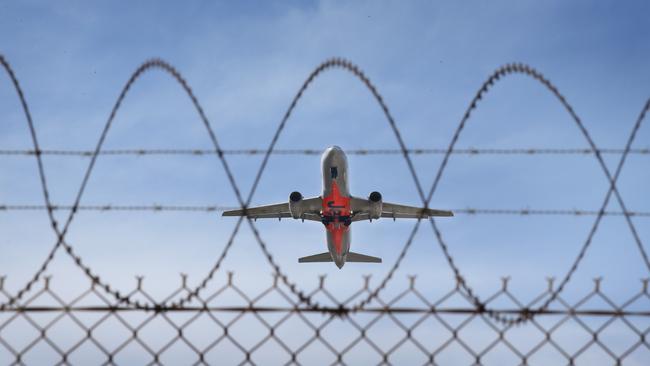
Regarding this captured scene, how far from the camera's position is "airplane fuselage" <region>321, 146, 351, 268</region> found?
117ft

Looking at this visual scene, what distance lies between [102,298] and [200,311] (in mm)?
736

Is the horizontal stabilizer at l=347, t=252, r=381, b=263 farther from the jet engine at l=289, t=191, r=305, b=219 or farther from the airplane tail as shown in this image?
the jet engine at l=289, t=191, r=305, b=219

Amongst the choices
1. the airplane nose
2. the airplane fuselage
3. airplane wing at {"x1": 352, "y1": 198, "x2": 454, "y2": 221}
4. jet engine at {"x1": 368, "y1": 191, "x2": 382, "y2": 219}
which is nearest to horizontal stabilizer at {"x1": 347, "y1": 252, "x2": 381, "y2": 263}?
the airplane nose

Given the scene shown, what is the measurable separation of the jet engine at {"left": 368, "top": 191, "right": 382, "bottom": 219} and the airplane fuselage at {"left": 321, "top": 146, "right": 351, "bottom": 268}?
4.53ft

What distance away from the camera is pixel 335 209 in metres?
37.6

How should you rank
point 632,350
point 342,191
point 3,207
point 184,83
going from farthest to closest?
point 342,191
point 3,207
point 184,83
point 632,350

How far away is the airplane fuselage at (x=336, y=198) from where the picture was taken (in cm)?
3572

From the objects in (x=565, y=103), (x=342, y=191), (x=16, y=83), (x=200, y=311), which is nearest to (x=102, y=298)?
(x=200, y=311)

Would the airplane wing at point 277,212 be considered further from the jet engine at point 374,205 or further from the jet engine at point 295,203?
the jet engine at point 374,205

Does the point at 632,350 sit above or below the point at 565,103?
below

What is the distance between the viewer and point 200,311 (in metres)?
4.24

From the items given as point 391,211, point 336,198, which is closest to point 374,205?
point 336,198

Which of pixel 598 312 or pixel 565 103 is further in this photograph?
pixel 565 103

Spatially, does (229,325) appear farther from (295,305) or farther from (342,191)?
(342,191)
